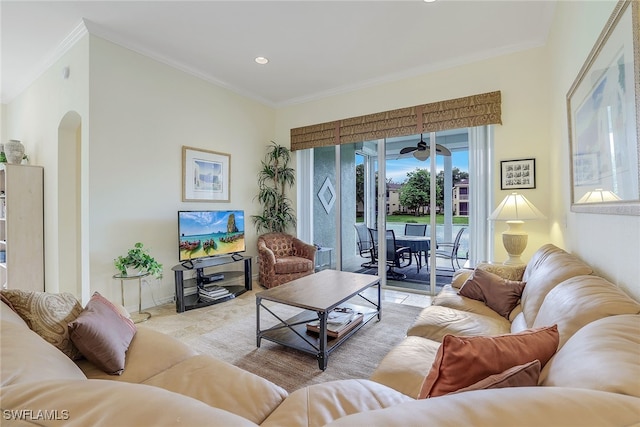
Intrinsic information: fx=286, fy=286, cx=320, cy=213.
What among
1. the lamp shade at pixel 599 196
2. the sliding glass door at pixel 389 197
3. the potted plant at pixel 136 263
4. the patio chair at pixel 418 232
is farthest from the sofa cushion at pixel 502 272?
the potted plant at pixel 136 263

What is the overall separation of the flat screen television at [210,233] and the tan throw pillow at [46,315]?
2.23 meters

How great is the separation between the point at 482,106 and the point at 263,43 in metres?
2.76

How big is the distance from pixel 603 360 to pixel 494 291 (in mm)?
1594

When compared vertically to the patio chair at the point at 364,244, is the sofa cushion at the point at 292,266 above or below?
below

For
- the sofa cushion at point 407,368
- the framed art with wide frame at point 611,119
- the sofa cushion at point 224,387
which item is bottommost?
the sofa cushion at point 407,368

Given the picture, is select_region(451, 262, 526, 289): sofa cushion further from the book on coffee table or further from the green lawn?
the green lawn

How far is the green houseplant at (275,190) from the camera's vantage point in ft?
16.4

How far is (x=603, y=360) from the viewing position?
0.73m

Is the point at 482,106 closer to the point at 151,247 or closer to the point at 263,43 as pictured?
the point at 263,43

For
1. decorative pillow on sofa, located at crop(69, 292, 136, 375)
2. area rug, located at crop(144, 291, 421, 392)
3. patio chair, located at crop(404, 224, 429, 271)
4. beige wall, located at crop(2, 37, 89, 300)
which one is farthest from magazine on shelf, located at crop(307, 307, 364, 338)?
beige wall, located at crop(2, 37, 89, 300)

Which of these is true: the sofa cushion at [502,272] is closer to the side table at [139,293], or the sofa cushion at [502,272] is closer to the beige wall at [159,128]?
the beige wall at [159,128]

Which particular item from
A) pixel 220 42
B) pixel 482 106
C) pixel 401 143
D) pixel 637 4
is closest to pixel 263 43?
pixel 220 42

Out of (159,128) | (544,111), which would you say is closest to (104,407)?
(159,128)

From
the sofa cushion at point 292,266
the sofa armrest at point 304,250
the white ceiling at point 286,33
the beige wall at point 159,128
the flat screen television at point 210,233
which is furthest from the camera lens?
the sofa armrest at point 304,250
